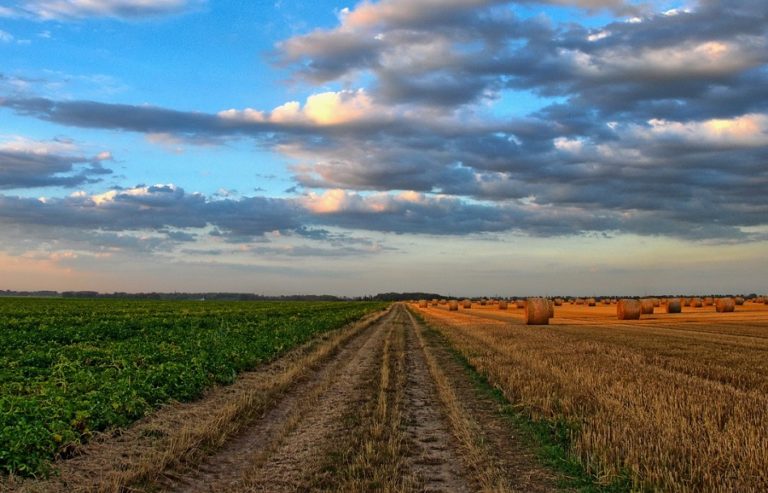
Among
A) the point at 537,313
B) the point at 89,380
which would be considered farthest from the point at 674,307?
the point at 89,380

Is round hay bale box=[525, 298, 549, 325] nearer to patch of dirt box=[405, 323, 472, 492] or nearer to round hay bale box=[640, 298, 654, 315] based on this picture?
round hay bale box=[640, 298, 654, 315]

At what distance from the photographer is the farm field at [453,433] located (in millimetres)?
8008

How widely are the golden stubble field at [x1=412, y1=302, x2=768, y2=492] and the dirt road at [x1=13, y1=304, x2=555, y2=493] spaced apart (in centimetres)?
116

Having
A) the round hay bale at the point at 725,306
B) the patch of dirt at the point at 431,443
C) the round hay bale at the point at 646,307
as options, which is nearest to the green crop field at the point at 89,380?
the patch of dirt at the point at 431,443

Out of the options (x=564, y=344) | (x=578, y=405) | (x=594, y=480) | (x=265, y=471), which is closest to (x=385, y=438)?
(x=265, y=471)

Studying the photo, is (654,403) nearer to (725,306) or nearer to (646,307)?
(646,307)

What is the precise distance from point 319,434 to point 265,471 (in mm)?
2214

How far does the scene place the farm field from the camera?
801 cm

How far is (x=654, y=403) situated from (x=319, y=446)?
6705mm

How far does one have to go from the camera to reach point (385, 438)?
1027cm

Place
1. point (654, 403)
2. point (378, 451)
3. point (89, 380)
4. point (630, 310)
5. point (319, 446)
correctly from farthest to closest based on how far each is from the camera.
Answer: point (630, 310), point (89, 380), point (654, 403), point (319, 446), point (378, 451)

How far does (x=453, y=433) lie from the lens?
422 inches

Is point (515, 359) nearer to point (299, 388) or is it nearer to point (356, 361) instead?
point (356, 361)

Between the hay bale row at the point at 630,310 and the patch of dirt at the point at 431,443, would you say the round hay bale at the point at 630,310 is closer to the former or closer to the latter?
the hay bale row at the point at 630,310
